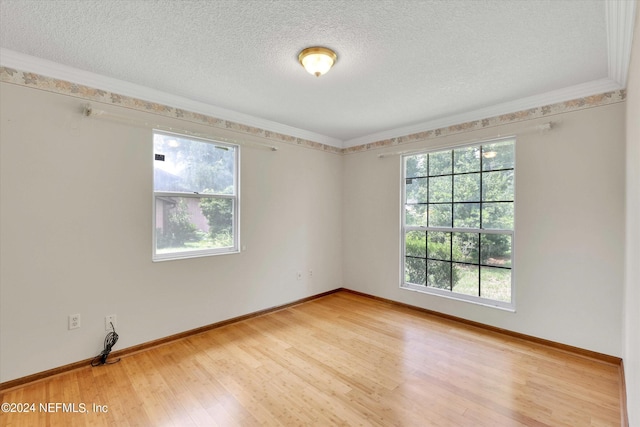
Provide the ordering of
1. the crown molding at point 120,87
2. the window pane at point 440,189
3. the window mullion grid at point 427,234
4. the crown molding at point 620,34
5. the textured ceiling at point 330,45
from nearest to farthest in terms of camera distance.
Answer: the crown molding at point 620,34 < the textured ceiling at point 330,45 < the crown molding at point 120,87 < the window pane at point 440,189 < the window mullion grid at point 427,234

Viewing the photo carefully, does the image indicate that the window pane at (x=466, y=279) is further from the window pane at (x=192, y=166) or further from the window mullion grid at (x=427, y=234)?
the window pane at (x=192, y=166)

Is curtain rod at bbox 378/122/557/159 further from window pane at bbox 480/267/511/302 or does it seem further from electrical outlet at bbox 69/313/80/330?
electrical outlet at bbox 69/313/80/330

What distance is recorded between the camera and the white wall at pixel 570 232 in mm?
2516

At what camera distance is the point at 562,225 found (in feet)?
9.08

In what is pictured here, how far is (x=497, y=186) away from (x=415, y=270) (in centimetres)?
149

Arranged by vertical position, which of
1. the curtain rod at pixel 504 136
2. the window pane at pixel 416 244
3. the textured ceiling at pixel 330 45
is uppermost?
the textured ceiling at pixel 330 45

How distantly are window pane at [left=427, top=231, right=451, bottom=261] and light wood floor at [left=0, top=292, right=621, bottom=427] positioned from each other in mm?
961

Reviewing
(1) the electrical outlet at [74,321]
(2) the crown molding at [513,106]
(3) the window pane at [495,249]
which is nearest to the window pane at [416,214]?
(3) the window pane at [495,249]

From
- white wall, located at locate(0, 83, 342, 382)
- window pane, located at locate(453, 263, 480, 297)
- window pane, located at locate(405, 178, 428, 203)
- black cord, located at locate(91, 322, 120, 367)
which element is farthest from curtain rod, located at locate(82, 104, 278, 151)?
window pane, located at locate(453, 263, 480, 297)

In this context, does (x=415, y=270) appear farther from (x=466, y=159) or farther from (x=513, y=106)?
(x=513, y=106)

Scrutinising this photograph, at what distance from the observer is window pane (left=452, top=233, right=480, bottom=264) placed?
134 inches

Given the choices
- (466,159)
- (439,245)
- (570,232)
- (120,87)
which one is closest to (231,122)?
(120,87)

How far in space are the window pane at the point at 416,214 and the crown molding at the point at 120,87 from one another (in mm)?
2028

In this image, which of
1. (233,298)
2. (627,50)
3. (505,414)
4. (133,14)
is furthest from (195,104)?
(505,414)
